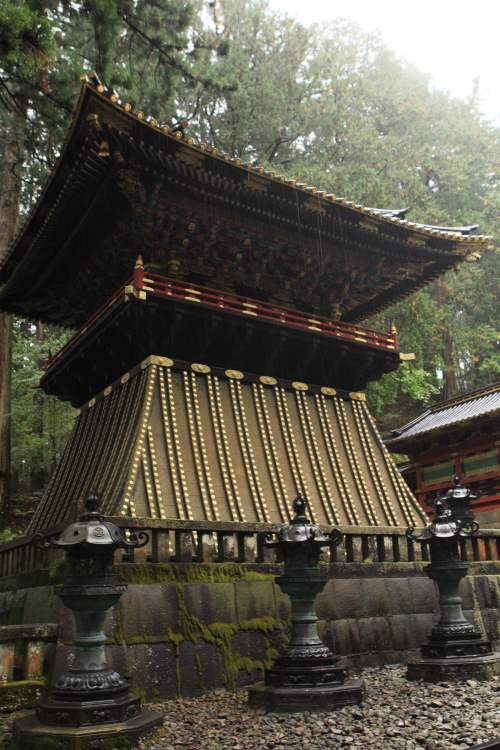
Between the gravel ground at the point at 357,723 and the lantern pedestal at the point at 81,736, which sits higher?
the lantern pedestal at the point at 81,736

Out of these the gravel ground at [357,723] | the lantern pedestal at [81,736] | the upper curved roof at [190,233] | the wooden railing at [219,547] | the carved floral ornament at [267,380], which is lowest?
the gravel ground at [357,723]

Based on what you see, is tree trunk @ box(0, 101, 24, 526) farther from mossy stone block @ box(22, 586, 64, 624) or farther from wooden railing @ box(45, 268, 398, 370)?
mossy stone block @ box(22, 586, 64, 624)

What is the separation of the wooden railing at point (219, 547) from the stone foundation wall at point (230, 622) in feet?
0.64

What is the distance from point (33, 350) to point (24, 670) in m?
15.6

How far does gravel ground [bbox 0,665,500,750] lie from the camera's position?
164 inches

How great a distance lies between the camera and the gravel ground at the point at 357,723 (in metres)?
4.16

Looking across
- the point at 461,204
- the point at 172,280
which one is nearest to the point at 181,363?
the point at 172,280

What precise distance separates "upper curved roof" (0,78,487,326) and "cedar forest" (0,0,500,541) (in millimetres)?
1898

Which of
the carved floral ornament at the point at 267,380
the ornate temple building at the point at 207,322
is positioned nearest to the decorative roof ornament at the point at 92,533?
the ornate temple building at the point at 207,322

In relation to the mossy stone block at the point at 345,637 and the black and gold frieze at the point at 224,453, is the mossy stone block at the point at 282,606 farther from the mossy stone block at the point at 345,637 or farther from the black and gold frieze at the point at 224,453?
the black and gold frieze at the point at 224,453

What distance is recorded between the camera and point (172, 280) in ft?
32.7

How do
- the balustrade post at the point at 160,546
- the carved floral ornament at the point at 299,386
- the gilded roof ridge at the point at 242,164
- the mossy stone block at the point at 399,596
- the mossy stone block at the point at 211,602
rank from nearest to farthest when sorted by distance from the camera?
the balustrade post at the point at 160,546, the mossy stone block at the point at 211,602, the mossy stone block at the point at 399,596, the gilded roof ridge at the point at 242,164, the carved floral ornament at the point at 299,386

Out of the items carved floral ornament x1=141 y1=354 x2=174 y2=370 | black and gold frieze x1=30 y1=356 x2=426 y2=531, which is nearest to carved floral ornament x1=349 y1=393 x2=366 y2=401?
black and gold frieze x1=30 y1=356 x2=426 y2=531

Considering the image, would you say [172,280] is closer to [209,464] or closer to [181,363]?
[181,363]
